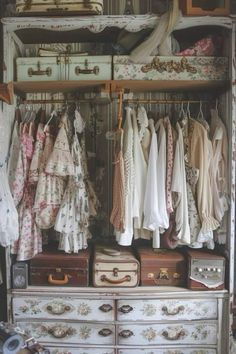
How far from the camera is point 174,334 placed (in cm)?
222

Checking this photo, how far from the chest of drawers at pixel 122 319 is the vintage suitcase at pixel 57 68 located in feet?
4.14

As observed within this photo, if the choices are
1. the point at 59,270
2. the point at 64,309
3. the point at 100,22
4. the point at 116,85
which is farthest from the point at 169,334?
the point at 100,22

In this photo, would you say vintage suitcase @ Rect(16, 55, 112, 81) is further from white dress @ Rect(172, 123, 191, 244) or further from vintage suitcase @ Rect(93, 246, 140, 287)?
vintage suitcase @ Rect(93, 246, 140, 287)

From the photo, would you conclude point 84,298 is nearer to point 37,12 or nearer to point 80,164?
point 80,164

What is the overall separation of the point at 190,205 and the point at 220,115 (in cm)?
60

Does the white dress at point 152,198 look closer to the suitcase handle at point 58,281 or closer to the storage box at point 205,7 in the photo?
the suitcase handle at point 58,281

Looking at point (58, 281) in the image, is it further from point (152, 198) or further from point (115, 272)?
point (152, 198)

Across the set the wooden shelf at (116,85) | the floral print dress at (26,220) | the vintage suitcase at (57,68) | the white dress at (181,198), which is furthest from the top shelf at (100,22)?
the white dress at (181,198)

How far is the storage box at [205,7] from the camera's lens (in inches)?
83.5

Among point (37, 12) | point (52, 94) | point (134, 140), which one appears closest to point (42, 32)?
point (37, 12)

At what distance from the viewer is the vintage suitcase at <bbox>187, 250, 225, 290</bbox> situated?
7.31 feet

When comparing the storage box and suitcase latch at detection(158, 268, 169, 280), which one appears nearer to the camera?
the storage box

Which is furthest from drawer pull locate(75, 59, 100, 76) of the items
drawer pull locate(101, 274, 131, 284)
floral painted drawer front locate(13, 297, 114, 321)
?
floral painted drawer front locate(13, 297, 114, 321)

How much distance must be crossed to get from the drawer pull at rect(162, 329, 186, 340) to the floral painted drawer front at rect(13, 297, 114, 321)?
328 millimetres
